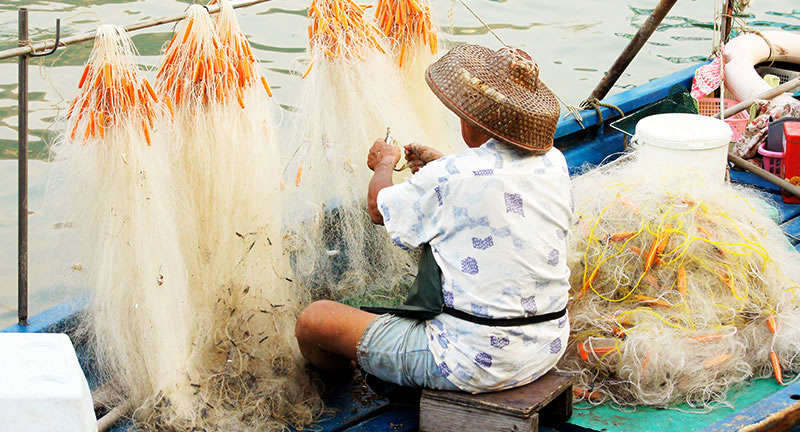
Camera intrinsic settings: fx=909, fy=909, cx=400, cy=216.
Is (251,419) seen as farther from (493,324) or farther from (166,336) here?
(493,324)

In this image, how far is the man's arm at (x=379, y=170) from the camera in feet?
10.5

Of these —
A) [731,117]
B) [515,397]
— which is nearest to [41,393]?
[515,397]

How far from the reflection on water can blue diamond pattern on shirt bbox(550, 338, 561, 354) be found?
3595 millimetres

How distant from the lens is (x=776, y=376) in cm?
344

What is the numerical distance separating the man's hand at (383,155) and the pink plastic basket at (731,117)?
2.90 metres

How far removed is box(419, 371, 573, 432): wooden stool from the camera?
2.92 metres

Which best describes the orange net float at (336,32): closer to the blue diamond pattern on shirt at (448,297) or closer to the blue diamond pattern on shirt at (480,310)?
the blue diamond pattern on shirt at (448,297)

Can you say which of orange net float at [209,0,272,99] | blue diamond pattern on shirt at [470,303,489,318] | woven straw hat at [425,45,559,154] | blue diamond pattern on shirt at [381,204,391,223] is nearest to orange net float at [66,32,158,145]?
orange net float at [209,0,272,99]

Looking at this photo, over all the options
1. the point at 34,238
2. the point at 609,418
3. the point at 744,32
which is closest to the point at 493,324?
the point at 609,418

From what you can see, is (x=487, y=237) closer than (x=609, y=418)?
Yes

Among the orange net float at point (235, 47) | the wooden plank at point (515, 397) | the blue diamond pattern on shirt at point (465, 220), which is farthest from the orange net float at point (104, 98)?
the wooden plank at point (515, 397)

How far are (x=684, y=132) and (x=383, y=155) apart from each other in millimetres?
1697

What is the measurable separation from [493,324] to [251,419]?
0.96 metres

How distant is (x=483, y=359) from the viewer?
2930 mm
